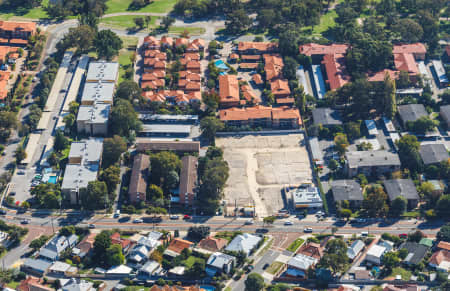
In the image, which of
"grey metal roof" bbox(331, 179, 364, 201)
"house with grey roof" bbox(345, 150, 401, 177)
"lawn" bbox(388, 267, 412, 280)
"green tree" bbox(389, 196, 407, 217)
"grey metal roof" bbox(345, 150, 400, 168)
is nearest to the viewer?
"lawn" bbox(388, 267, 412, 280)

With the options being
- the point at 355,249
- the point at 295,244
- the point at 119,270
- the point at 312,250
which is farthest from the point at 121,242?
the point at 355,249

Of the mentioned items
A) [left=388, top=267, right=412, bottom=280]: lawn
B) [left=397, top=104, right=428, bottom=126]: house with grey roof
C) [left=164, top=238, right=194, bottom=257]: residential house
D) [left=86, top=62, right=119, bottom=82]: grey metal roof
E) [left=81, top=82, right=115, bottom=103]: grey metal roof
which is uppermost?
[left=86, top=62, right=119, bottom=82]: grey metal roof

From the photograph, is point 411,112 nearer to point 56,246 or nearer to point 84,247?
point 84,247

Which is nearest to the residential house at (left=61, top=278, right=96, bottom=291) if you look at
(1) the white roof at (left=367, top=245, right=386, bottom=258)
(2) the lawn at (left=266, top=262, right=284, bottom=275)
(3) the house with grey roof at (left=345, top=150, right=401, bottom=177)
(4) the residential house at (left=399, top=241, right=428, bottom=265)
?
(2) the lawn at (left=266, top=262, right=284, bottom=275)

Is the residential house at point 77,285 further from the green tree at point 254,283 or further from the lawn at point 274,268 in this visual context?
the lawn at point 274,268

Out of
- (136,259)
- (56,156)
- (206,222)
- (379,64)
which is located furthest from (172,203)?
(379,64)

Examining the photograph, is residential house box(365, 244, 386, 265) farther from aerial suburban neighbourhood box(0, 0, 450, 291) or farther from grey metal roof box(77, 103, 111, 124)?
grey metal roof box(77, 103, 111, 124)
